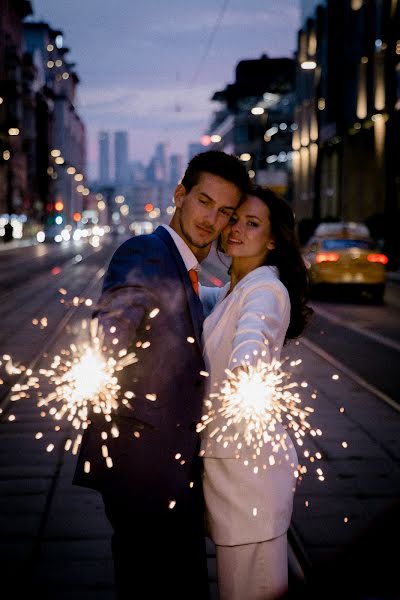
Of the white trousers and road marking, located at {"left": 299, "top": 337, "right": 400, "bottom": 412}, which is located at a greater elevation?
the white trousers

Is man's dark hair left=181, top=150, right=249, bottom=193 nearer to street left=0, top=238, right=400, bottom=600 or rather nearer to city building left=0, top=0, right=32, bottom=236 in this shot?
street left=0, top=238, right=400, bottom=600

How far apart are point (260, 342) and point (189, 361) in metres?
0.25

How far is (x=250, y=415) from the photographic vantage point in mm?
2672

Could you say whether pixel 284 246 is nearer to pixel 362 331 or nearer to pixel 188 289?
pixel 188 289

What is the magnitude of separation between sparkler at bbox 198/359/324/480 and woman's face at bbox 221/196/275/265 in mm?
453

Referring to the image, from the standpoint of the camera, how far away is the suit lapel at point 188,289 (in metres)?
2.92

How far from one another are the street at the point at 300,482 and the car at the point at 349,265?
8.08m

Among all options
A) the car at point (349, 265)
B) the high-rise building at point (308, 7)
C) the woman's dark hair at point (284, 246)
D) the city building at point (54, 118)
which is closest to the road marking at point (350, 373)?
the woman's dark hair at point (284, 246)

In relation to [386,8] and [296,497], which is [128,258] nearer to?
[296,497]

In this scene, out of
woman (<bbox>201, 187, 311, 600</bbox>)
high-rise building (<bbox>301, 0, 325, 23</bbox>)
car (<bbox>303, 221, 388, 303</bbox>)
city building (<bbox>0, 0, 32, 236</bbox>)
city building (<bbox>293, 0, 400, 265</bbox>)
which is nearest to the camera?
woman (<bbox>201, 187, 311, 600</bbox>)

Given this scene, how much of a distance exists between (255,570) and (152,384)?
69cm

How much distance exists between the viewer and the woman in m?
2.89

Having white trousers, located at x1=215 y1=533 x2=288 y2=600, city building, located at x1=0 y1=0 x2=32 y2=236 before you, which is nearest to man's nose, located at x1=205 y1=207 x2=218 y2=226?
white trousers, located at x1=215 y1=533 x2=288 y2=600

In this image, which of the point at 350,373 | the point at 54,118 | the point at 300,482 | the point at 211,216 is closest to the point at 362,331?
the point at 350,373
